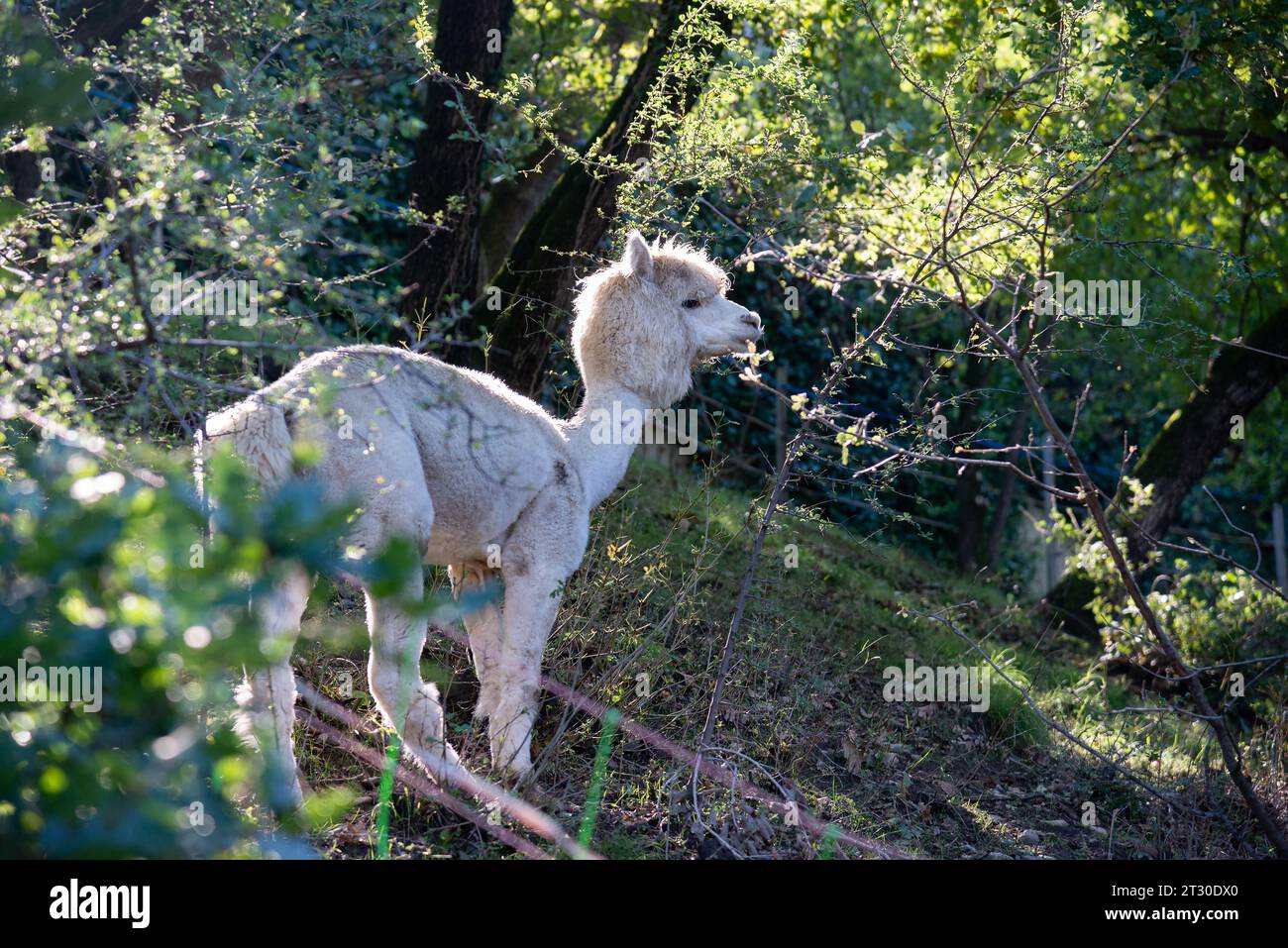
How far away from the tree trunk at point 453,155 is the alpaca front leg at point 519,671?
3.15 metres

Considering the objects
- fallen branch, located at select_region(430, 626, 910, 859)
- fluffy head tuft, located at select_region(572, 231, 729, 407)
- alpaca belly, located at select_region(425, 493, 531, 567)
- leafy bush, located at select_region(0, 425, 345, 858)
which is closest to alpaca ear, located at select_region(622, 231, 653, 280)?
fluffy head tuft, located at select_region(572, 231, 729, 407)

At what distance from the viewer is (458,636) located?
6.76 meters

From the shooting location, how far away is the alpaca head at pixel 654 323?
20.4 feet

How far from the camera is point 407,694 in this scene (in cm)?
466

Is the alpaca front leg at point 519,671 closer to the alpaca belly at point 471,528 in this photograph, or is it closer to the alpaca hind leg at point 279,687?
the alpaca belly at point 471,528

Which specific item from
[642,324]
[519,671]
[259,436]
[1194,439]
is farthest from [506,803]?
[1194,439]

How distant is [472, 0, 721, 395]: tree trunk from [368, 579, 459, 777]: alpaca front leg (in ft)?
10.5

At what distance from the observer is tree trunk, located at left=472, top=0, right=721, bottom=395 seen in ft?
26.5

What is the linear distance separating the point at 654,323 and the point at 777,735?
2371mm

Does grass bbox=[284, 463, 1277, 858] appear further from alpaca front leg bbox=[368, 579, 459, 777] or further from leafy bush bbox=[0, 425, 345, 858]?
leafy bush bbox=[0, 425, 345, 858]

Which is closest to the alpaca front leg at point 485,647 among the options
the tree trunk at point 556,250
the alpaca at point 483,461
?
the alpaca at point 483,461
